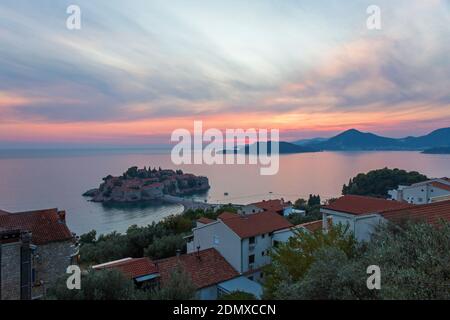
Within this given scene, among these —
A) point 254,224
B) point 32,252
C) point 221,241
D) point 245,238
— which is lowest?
point 221,241

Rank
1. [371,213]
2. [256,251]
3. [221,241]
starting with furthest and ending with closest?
1. [221,241]
2. [256,251]
3. [371,213]

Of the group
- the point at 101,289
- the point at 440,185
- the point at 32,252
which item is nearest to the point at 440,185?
the point at 440,185

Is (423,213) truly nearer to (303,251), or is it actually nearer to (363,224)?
(363,224)

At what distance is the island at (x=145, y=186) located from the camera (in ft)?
258

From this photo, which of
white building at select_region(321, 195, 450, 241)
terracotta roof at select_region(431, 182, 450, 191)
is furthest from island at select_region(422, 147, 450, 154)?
white building at select_region(321, 195, 450, 241)

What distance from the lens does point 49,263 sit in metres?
11.5

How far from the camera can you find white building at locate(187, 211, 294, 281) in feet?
57.4

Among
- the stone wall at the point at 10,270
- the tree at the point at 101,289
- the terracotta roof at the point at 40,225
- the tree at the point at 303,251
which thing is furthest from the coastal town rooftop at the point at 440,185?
the stone wall at the point at 10,270

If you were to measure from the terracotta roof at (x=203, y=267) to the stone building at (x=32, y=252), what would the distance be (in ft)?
13.7

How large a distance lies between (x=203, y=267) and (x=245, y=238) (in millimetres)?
3160
